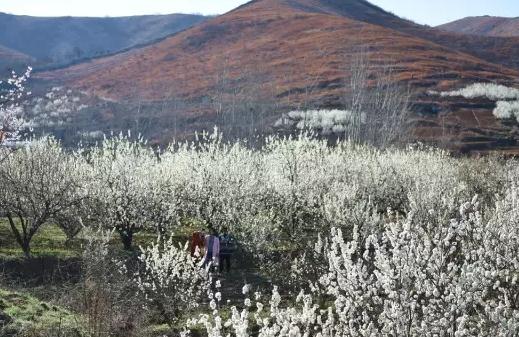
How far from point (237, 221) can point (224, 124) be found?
122 ft

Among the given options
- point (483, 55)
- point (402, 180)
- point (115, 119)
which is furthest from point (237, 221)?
point (483, 55)

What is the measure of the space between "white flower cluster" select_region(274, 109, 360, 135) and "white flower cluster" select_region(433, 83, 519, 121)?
1501 cm

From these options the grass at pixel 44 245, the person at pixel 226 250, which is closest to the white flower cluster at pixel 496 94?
the person at pixel 226 250

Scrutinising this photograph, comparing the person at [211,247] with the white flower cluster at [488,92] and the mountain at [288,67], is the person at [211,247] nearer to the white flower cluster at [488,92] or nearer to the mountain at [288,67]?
the mountain at [288,67]

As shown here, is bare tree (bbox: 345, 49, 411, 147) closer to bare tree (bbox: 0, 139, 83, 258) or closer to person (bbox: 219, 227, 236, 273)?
person (bbox: 219, 227, 236, 273)

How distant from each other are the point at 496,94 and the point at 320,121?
21.1 metres

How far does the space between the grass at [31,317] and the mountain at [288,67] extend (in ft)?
126

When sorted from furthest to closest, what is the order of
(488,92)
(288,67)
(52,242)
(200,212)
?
(288,67)
(488,92)
(200,212)
(52,242)

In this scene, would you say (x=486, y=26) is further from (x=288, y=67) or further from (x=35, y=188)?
(x=35, y=188)

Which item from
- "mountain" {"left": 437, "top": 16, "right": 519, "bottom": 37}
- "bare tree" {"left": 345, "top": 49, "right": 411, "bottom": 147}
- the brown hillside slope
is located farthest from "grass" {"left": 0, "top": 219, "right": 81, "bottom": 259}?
"mountain" {"left": 437, "top": 16, "right": 519, "bottom": 37}

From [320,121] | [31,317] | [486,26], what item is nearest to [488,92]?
[320,121]

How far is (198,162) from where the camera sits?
18500 millimetres

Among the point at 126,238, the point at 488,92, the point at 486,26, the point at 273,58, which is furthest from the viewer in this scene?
the point at 486,26

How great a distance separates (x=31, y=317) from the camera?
9.74m
